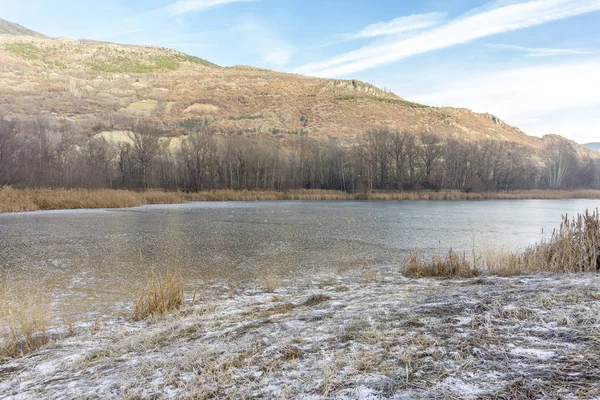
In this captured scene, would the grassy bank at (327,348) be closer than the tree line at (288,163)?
Yes

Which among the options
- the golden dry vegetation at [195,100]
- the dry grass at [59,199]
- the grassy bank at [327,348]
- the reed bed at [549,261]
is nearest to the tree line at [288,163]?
the golden dry vegetation at [195,100]

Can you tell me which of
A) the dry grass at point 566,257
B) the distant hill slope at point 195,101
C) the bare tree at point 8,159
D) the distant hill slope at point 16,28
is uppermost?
the distant hill slope at point 16,28

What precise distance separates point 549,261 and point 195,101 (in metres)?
80.8

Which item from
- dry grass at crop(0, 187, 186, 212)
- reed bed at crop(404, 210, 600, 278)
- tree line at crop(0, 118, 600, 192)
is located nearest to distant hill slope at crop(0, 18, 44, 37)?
tree line at crop(0, 118, 600, 192)

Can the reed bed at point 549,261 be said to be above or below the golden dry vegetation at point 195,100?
below

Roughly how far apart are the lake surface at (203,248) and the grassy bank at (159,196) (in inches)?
291

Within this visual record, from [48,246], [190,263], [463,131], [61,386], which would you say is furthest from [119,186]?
[463,131]

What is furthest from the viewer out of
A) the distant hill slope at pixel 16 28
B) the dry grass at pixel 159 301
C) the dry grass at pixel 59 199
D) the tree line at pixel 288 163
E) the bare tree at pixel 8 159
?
the distant hill slope at pixel 16 28

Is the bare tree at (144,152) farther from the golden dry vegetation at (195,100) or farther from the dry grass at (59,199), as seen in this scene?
the golden dry vegetation at (195,100)

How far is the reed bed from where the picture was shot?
6820 millimetres

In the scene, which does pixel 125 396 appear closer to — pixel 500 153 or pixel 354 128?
pixel 500 153

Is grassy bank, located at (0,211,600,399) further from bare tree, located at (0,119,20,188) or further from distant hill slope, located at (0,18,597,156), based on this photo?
distant hill slope, located at (0,18,597,156)

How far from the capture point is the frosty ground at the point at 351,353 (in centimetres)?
225

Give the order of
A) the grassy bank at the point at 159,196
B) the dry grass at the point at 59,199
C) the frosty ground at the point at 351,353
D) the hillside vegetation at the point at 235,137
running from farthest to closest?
1. the hillside vegetation at the point at 235,137
2. the grassy bank at the point at 159,196
3. the dry grass at the point at 59,199
4. the frosty ground at the point at 351,353
